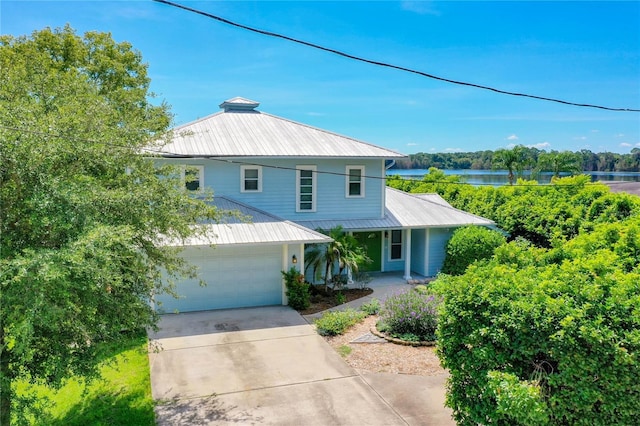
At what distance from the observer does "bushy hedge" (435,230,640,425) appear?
5.03m

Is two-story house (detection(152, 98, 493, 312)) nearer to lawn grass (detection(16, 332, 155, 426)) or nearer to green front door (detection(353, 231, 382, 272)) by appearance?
green front door (detection(353, 231, 382, 272))

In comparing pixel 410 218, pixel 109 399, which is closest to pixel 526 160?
pixel 410 218

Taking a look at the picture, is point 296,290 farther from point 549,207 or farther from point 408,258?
point 549,207

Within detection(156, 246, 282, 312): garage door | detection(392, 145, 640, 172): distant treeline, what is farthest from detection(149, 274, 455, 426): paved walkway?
detection(392, 145, 640, 172): distant treeline

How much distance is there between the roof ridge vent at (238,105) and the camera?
19.8 m

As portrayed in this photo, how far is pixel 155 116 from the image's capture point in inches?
333

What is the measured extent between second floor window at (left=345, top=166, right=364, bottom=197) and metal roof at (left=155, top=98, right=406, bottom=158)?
0.76 meters

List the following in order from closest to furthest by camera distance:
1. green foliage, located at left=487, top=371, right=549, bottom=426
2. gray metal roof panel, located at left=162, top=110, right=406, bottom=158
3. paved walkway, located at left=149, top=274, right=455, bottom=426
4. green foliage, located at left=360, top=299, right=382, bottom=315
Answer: green foliage, located at left=487, top=371, right=549, bottom=426 → paved walkway, located at left=149, top=274, right=455, bottom=426 → green foliage, located at left=360, top=299, right=382, bottom=315 → gray metal roof panel, located at left=162, top=110, right=406, bottom=158

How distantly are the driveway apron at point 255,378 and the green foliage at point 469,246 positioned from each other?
24.9 ft

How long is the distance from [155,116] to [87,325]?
168 inches

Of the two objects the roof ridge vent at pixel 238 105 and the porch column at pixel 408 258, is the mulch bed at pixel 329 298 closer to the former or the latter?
the porch column at pixel 408 258

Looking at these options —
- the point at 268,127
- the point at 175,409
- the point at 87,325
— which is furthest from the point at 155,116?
the point at 268,127

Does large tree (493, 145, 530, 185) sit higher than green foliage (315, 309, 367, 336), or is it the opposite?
large tree (493, 145, 530, 185)

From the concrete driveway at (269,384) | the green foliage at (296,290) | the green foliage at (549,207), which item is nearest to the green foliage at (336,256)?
the green foliage at (296,290)
